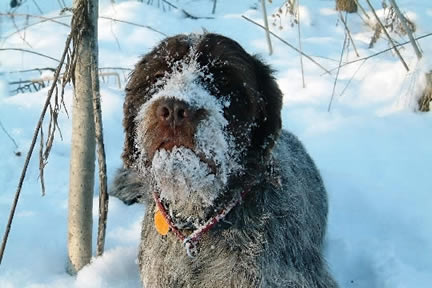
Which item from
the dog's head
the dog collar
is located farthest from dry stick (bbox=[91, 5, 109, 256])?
the dog collar

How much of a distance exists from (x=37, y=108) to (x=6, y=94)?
0.67 metres

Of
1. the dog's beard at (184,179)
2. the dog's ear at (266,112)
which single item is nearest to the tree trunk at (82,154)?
the dog's beard at (184,179)

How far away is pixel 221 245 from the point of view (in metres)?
2.84

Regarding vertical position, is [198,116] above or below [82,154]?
above

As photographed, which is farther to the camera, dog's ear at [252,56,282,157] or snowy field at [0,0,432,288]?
snowy field at [0,0,432,288]

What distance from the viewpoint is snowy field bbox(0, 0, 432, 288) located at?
369cm

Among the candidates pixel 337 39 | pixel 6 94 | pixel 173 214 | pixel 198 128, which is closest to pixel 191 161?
pixel 198 128

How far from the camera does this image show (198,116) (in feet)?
7.51

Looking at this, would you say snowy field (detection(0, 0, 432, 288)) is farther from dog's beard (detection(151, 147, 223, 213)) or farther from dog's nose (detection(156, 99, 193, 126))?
dog's nose (detection(156, 99, 193, 126))

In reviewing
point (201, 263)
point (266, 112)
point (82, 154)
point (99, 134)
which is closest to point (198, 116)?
point (266, 112)

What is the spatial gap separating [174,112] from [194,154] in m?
0.22

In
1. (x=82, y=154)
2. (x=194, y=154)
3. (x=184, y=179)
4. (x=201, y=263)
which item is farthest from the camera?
(x=82, y=154)

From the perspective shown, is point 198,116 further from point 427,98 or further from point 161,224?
point 427,98

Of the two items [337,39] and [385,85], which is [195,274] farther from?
[337,39]
